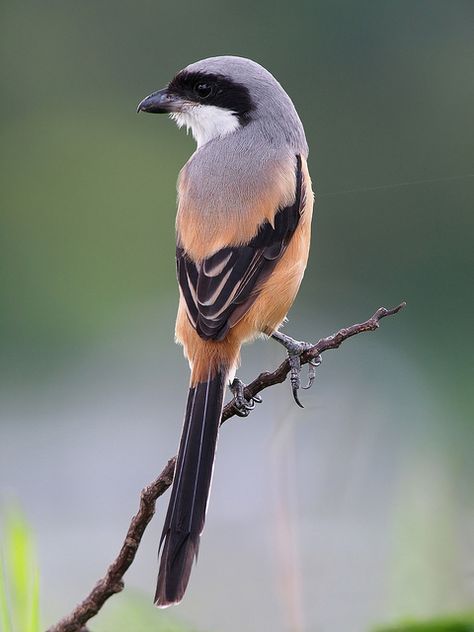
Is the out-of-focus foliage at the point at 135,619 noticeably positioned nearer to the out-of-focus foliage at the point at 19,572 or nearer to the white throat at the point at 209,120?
the out-of-focus foliage at the point at 19,572

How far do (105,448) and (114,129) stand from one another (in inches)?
76.9

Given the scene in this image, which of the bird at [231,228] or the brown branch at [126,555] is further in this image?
the bird at [231,228]

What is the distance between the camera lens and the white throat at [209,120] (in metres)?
2.24

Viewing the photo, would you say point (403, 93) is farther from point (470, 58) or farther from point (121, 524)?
point (121, 524)

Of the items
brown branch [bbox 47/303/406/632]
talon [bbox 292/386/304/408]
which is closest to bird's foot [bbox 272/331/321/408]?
talon [bbox 292/386/304/408]

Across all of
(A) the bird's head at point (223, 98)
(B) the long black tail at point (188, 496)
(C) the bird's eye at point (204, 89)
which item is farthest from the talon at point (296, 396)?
(C) the bird's eye at point (204, 89)

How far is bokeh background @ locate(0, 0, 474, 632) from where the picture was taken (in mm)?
1433

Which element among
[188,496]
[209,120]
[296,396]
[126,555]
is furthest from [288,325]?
[126,555]

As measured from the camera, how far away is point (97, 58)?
531 cm

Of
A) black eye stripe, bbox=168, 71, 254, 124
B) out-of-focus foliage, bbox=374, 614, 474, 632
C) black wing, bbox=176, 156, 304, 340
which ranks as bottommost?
out-of-focus foliage, bbox=374, 614, 474, 632

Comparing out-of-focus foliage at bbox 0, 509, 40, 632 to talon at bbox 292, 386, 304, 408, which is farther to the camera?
talon at bbox 292, 386, 304, 408

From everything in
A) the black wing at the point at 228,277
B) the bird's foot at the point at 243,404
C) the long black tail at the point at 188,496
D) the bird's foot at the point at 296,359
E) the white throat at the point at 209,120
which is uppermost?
the white throat at the point at 209,120

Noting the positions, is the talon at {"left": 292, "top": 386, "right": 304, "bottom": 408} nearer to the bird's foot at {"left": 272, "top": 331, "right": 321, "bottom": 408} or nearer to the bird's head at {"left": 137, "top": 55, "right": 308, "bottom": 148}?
the bird's foot at {"left": 272, "top": 331, "right": 321, "bottom": 408}

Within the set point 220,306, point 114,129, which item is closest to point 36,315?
point 114,129
